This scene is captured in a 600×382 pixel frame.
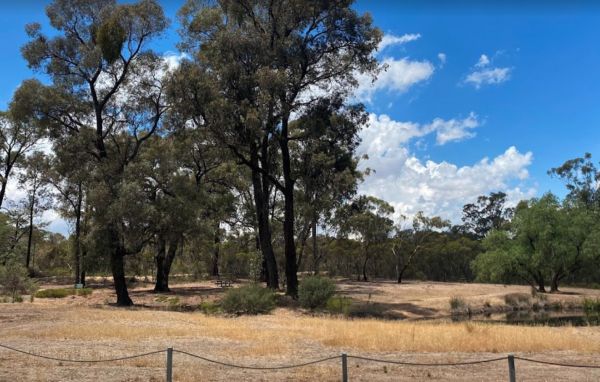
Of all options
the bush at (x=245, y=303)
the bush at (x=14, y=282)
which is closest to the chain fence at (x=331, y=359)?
the bush at (x=245, y=303)

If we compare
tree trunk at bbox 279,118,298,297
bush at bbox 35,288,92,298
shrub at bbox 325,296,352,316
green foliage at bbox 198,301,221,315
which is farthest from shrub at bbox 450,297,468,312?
bush at bbox 35,288,92,298

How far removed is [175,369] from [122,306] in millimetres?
19850

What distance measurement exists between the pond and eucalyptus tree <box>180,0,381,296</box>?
11604 mm

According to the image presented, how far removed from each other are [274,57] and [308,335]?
18.2 m

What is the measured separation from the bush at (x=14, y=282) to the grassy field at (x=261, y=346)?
26.2ft

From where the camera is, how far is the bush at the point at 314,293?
30.3 meters

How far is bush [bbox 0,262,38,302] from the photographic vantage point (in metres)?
32.5

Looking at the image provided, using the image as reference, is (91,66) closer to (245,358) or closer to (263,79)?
(263,79)

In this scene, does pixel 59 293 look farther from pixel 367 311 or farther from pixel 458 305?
pixel 458 305

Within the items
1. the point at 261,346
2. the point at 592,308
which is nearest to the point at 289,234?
the point at 592,308

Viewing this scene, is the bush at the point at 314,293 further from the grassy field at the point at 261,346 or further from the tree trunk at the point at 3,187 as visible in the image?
the tree trunk at the point at 3,187

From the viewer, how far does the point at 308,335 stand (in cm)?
1877

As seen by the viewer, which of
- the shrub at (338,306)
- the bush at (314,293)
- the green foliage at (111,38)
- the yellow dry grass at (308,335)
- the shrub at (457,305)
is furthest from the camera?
the shrub at (457,305)

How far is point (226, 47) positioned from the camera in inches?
1235
